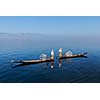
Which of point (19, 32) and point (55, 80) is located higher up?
point (19, 32)

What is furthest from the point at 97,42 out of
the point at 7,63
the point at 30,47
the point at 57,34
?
the point at 7,63

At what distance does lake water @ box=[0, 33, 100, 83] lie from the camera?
4.56 metres

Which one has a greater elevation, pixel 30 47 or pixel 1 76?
pixel 30 47

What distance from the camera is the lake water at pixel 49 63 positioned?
4559mm

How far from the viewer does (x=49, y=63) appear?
182 inches

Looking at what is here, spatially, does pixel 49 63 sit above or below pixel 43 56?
below

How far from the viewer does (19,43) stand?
462 cm
